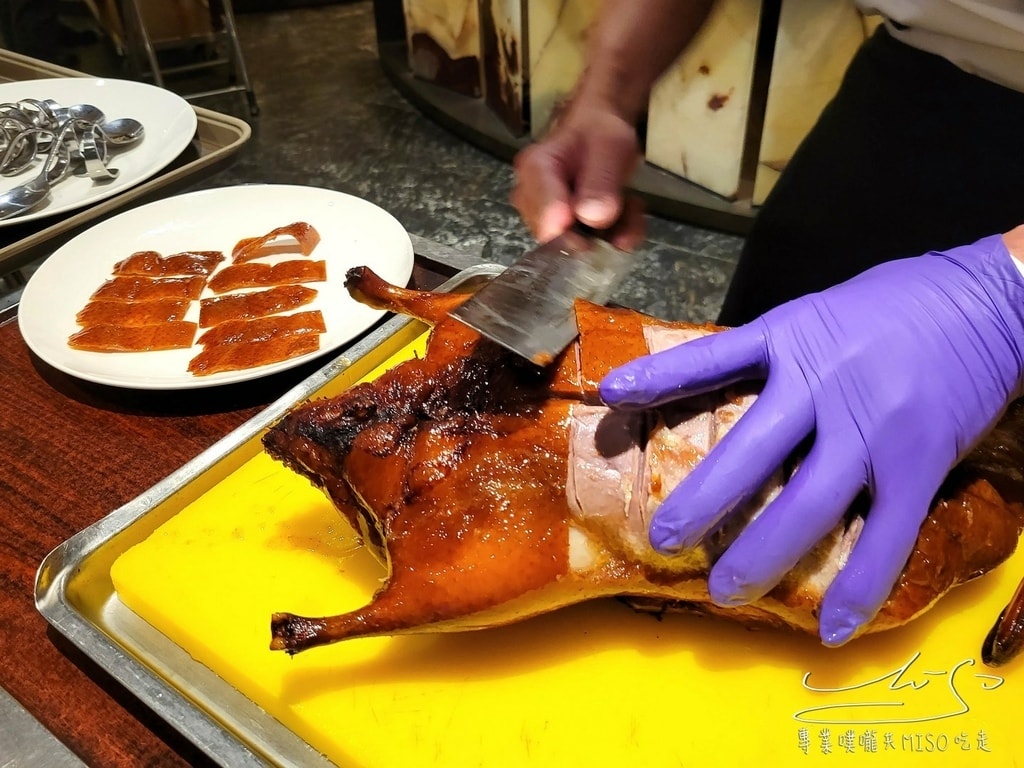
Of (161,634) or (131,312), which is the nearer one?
(161,634)

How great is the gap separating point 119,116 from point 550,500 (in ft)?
7.17

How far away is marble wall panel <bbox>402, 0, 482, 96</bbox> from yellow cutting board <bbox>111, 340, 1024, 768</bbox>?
9.65 feet

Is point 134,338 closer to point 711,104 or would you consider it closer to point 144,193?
point 144,193

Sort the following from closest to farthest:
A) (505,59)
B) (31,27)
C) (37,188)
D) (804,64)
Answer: (37,188)
(804,64)
(505,59)
(31,27)

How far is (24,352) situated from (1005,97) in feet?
5.98

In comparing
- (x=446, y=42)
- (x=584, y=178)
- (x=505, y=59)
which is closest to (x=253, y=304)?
(x=584, y=178)

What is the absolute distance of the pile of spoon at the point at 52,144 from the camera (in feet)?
6.73

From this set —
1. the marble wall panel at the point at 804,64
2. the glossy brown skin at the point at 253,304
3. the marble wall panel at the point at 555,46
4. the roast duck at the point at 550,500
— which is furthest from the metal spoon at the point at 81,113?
the marble wall panel at the point at 804,64

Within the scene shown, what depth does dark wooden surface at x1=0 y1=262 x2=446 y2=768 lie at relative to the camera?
98 cm

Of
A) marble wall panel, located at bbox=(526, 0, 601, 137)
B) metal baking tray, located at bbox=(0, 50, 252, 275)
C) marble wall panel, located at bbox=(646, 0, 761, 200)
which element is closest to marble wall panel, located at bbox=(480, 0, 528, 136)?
marble wall panel, located at bbox=(526, 0, 601, 137)

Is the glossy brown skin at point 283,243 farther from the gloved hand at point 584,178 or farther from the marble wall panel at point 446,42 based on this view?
the marble wall panel at point 446,42

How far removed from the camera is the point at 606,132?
1.33 meters

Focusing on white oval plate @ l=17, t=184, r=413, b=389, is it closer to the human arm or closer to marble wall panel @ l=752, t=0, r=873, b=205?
the human arm

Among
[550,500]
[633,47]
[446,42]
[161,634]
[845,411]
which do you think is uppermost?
[633,47]
